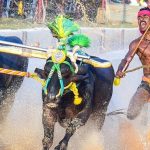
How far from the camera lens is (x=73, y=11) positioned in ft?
54.7

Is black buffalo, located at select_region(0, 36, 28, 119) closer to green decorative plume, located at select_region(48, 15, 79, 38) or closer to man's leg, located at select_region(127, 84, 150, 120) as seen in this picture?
green decorative plume, located at select_region(48, 15, 79, 38)

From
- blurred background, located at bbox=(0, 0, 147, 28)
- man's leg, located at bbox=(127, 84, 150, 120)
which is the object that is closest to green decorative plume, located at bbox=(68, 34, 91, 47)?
man's leg, located at bbox=(127, 84, 150, 120)

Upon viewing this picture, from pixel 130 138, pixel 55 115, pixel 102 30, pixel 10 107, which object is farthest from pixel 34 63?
pixel 102 30

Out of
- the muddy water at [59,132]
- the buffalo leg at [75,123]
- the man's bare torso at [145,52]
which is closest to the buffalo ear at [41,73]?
the buffalo leg at [75,123]

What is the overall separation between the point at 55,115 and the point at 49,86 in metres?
0.45

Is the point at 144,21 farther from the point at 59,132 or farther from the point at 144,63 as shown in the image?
the point at 59,132

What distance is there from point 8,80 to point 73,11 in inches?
352

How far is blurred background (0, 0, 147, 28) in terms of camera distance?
1443 centimetres

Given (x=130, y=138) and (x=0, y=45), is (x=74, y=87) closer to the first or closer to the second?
(x=0, y=45)

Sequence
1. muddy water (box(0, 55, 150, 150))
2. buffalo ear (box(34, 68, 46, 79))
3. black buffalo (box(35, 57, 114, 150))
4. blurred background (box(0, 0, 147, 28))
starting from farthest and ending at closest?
1. blurred background (box(0, 0, 147, 28))
2. muddy water (box(0, 55, 150, 150))
3. buffalo ear (box(34, 68, 46, 79))
4. black buffalo (box(35, 57, 114, 150))

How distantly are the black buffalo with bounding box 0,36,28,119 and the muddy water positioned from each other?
0.22 meters

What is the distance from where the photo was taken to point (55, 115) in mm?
6543

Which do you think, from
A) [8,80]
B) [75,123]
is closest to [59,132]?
[8,80]

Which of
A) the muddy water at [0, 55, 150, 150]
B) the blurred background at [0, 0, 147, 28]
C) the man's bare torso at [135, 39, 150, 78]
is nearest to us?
the muddy water at [0, 55, 150, 150]
